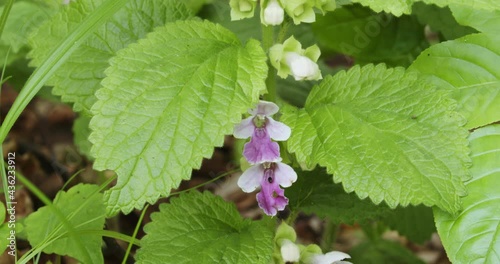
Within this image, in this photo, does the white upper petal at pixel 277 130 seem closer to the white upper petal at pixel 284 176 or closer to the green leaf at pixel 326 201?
the white upper petal at pixel 284 176

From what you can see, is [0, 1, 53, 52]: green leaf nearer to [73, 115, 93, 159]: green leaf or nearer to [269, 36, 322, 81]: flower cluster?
[73, 115, 93, 159]: green leaf

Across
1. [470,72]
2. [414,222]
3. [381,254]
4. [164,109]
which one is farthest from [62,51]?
[381,254]

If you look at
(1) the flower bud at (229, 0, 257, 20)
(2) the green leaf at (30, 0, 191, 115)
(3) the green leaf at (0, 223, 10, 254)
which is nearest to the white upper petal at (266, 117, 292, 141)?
(1) the flower bud at (229, 0, 257, 20)

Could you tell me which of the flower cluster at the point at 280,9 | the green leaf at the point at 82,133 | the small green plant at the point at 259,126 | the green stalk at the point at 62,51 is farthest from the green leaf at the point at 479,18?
the green leaf at the point at 82,133

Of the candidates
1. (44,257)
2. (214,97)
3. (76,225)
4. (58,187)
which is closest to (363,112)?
(214,97)

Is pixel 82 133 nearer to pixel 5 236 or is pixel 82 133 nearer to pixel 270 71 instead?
pixel 5 236

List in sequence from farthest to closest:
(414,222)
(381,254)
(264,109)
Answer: (381,254) → (414,222) → (264,109)
